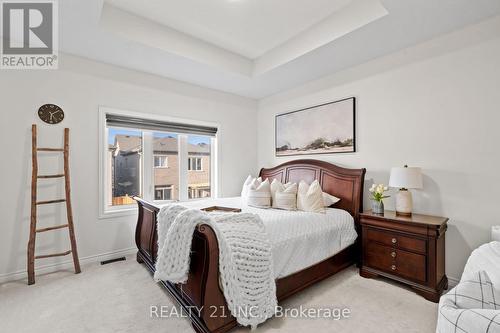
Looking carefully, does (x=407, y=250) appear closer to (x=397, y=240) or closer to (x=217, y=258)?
(x=397, y=240)

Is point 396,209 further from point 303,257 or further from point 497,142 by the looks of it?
point 303,257

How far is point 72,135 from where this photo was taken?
2.85m

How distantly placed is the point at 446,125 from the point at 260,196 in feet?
7.07

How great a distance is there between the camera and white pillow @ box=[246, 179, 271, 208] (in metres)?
3.04

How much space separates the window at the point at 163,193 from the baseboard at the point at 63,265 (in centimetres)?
80

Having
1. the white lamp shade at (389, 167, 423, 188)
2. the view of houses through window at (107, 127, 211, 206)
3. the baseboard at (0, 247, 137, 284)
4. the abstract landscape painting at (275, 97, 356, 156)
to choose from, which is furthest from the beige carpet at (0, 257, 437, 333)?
the abstract landscape painting at (275, 97, 356, 156)

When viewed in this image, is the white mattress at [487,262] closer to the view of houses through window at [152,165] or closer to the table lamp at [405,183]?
the table lamp at [405,183]

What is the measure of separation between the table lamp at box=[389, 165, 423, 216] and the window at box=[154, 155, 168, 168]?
3.10m

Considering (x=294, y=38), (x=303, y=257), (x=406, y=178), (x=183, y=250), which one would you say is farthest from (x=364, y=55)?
(x=183, y=250)

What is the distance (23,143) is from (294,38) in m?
3.35

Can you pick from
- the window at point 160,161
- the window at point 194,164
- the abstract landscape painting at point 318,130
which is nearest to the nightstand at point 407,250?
the abstract landscape painting at point 318,130

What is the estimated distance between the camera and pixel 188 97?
3.77 meters

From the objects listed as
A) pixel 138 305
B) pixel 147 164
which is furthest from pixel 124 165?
pixel 138 305

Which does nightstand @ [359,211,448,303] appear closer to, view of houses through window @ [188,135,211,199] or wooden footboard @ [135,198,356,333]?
wooden footboard @ [135,198,356,333]
